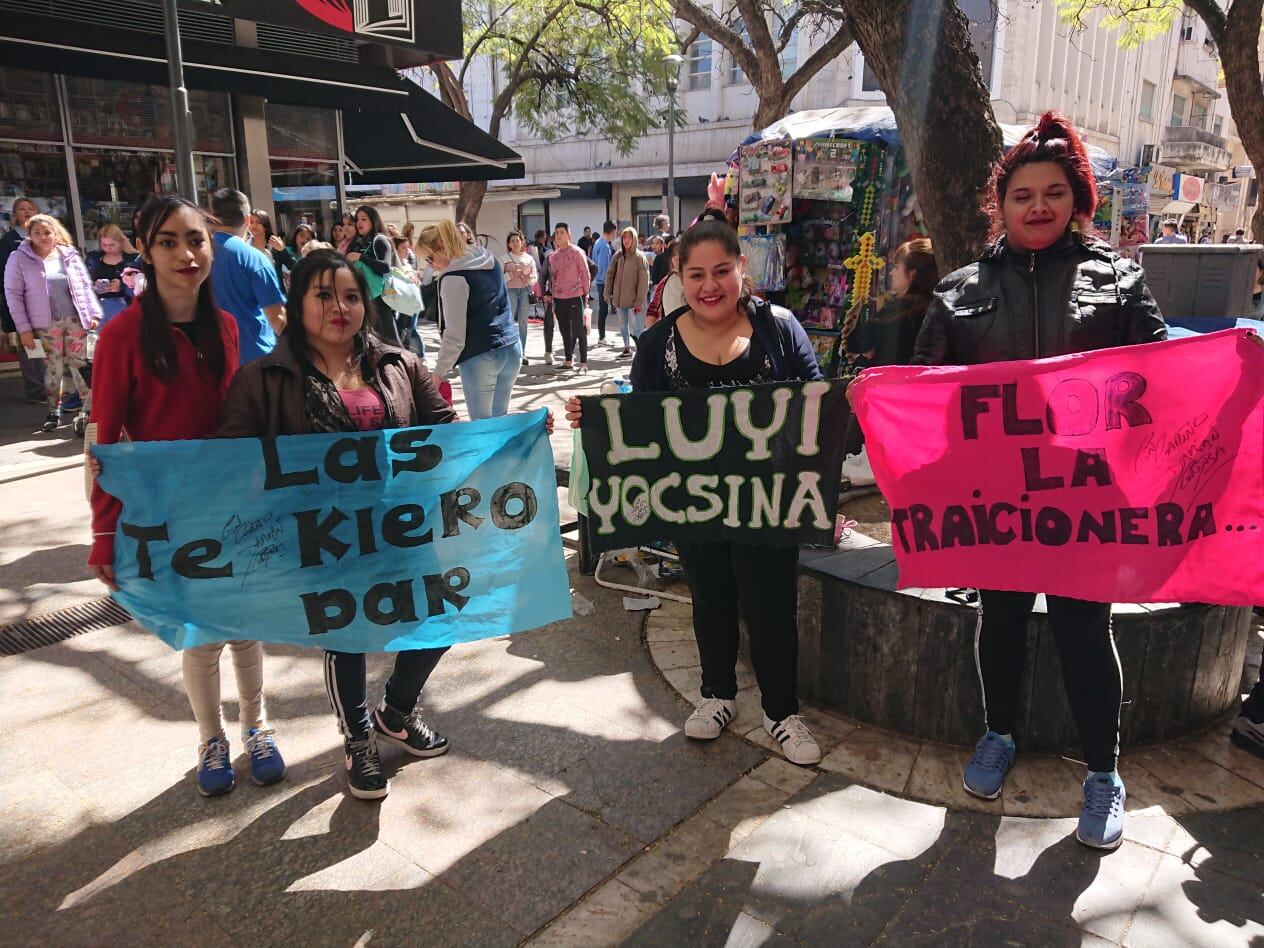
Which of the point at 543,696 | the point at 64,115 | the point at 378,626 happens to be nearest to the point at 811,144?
the point at 543,696

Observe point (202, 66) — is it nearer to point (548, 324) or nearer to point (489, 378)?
point (548, 324)

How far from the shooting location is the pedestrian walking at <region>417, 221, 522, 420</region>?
5.69 metres

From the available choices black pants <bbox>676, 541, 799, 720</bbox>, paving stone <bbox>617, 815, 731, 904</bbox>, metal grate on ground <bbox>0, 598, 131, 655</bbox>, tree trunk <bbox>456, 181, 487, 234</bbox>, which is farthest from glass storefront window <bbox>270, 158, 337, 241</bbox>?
paving stone <bbox>617, 815, 731, 904</bbox>

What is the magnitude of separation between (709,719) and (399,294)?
599 centimetres

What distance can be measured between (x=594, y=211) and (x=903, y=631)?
34.7 metres

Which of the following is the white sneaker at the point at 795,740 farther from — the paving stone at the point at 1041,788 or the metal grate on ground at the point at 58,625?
the metal grate on ground at the point at 58,625

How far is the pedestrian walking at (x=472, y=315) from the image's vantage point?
18.7 ft

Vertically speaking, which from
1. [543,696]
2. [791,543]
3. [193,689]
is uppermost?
[791,543]

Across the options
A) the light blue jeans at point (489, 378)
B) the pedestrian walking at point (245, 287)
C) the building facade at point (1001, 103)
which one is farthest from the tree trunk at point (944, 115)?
the building facade at point (1001, 103)

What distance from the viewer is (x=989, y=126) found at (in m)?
4.15

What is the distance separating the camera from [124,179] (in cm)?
1143

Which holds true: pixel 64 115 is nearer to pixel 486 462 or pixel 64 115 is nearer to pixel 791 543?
pixel 486 462

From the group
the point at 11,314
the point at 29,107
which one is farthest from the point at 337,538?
the point at 29,107

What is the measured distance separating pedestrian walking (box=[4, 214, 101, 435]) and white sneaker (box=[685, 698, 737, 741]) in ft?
23.5
